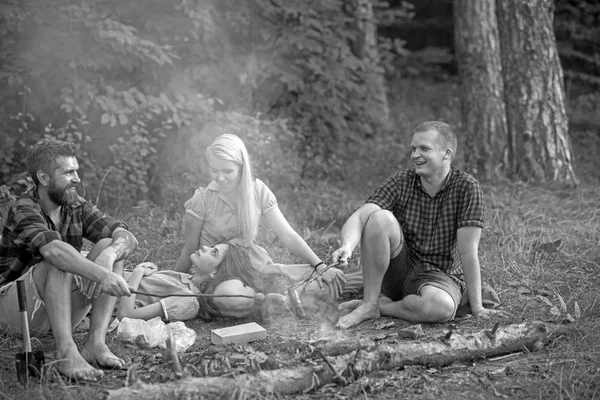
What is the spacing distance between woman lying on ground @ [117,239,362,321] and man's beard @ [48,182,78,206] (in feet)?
2.67

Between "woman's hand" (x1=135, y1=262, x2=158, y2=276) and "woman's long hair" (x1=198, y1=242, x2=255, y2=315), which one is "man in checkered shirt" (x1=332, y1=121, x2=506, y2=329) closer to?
"woman's long hair" (x1=198, y1=242, x2=255, y2=315)

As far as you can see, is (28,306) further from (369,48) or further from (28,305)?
(369,48)

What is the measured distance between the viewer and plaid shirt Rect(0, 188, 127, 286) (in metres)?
3.69

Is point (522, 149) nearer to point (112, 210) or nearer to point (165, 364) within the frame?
point (112, 210)

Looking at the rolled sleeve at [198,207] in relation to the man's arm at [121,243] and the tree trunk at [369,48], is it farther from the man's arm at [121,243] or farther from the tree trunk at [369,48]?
the tree trunk at [369,48]

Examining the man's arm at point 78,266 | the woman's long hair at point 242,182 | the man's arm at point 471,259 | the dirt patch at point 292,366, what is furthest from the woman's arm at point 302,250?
the man's arm at point 78,266

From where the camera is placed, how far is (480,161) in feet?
26.9

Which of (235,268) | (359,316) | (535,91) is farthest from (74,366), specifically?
(535,91)

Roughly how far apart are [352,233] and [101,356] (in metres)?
1.56

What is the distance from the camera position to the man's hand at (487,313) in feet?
14.1

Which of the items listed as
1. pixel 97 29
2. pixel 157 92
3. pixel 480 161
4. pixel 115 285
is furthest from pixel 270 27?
pixel 115 285

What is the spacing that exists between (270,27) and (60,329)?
5.70m

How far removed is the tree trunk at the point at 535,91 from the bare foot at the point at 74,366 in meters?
5.52

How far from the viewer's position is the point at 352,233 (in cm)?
423
